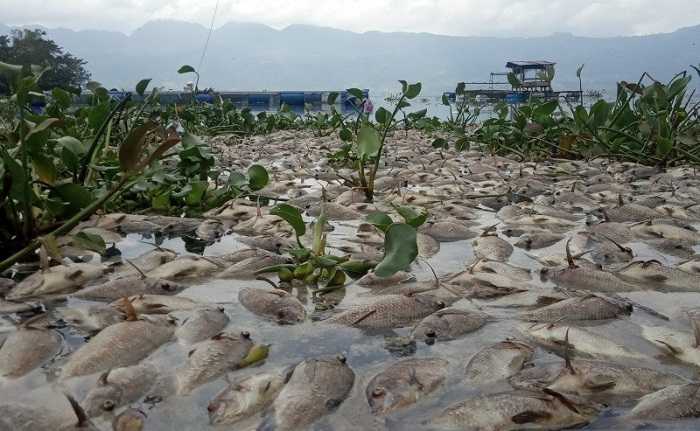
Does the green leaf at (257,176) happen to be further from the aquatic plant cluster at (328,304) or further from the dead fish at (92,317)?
the dead fish at (92,317)

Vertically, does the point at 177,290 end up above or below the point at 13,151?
below

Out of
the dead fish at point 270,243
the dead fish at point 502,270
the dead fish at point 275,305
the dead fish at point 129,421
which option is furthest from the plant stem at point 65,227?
the dead fish at point 502,270

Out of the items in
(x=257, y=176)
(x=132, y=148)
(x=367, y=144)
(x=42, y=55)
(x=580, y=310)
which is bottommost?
(x=580, y=310)

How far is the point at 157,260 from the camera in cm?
275

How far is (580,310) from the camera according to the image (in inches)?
82.7

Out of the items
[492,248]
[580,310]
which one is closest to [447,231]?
[492,248]

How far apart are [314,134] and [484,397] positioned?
1082 centimetres

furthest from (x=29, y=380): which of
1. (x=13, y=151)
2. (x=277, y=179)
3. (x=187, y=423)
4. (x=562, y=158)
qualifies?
(x=562, y=158)

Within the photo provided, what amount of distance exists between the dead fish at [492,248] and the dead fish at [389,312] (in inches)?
32.2

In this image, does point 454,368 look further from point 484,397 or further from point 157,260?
point 157,260

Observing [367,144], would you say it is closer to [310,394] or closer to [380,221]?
[380,221]

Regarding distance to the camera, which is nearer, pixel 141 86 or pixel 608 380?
pixel 608 380

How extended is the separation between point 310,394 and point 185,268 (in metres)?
1.25

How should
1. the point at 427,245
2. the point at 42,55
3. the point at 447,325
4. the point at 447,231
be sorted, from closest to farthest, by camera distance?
the point at 447,325 < the point at 427,245 < the point at 447,231 < the point at 42,55
